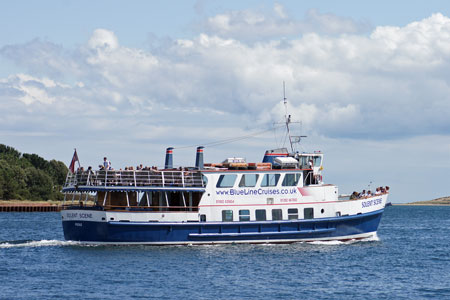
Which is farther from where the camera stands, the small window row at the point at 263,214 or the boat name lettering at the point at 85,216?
the small window row at the point at 263,214

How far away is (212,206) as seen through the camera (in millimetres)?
41312

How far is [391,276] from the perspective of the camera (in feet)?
114

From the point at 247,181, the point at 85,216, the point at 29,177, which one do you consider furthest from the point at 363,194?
the point at 29,177

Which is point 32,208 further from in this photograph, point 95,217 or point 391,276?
point 391,276

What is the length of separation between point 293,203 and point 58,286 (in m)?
16.2

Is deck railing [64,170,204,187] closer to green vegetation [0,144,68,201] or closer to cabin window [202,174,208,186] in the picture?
cabin window [202,174,208,186]

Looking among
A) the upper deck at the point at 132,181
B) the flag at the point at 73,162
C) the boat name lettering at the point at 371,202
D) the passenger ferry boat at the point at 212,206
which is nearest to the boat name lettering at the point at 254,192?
the passenger ferry boat at the point at 212,206

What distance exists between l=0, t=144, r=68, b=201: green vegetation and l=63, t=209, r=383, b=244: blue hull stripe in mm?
84815

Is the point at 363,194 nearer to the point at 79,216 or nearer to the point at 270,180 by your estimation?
the point at 270,180

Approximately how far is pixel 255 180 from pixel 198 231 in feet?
15.0

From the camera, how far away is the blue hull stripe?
131 ft

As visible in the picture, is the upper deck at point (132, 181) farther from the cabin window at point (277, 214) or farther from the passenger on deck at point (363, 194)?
the passenger on deck at point (363, 194)

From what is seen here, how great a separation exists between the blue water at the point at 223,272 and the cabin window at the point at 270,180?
12.1ft

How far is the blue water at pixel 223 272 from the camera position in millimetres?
29938
